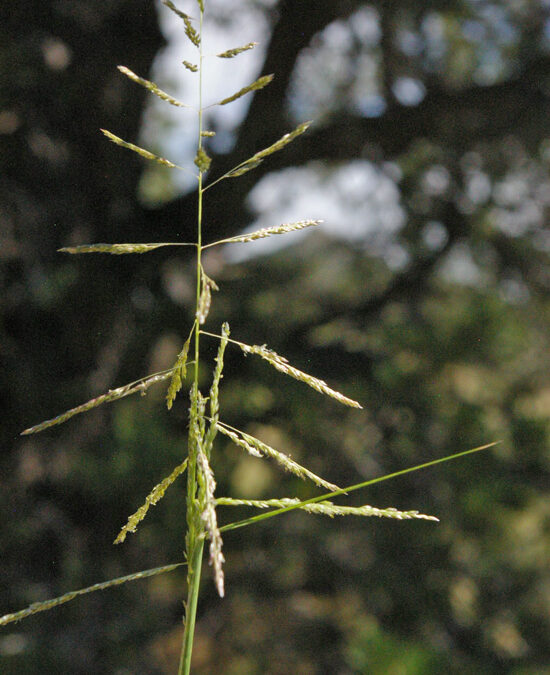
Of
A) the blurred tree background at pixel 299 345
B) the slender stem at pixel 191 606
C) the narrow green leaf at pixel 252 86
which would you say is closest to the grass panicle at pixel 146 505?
the slender stem at pixel 191 606

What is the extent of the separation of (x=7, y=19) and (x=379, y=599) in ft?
5.19

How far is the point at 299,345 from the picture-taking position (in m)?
1.81

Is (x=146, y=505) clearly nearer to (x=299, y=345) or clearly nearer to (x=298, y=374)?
(x=298, y=374)

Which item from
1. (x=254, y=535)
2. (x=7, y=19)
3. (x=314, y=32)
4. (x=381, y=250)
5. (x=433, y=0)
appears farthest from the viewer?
(x=381, y=250)

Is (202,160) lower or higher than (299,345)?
higher

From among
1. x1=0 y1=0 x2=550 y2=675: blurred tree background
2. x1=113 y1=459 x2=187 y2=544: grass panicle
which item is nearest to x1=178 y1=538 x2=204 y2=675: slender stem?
x1=113 y1=459 x2=187 y2=544: grass panicle

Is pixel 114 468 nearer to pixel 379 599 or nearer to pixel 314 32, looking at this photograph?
pixel 379 599

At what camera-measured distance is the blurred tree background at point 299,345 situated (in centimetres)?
148

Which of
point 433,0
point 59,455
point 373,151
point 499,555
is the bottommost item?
point 499,555

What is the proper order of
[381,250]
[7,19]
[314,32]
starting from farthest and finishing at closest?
[381,250], [314,32], [7,19]

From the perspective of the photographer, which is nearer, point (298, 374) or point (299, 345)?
point (298, 374)

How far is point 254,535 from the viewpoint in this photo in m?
1.72

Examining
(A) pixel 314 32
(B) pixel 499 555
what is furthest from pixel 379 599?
(A) pixel 314 32

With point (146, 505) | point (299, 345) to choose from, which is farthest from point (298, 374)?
point (299, 345)
